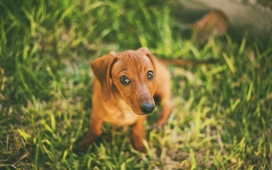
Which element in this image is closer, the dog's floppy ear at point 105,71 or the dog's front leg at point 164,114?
the dog's floppy ear at point 105,71

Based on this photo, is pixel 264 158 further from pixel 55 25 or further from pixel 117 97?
pixel 55 25

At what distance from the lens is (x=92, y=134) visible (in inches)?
97.7

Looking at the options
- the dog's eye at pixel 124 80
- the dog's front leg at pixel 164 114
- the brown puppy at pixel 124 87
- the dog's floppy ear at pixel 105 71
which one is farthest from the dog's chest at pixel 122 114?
the dog's front leg at pixel 164 114

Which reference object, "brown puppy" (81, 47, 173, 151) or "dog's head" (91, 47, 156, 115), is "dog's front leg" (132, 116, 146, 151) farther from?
"dog's head" (91, 47, 156, 115)

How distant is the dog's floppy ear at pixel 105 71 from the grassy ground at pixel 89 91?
2.00 feet

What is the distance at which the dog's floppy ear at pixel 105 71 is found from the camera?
1976 mm

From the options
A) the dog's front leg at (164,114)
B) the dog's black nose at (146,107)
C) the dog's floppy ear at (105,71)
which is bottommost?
the dog's front leg at (164,114)

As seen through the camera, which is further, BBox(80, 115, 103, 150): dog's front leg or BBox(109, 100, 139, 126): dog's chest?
BBox(80, 115, 103, 150): dog's front leg

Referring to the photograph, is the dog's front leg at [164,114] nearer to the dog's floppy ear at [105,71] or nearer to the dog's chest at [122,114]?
the dog's chest at [122,114]

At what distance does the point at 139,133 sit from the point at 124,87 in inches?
25.7

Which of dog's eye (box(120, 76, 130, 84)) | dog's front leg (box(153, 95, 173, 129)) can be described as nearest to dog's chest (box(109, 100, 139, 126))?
dog's eye (box(120, 76, 130, 84))

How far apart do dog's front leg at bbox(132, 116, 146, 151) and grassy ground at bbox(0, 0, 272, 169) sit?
6 centimetres

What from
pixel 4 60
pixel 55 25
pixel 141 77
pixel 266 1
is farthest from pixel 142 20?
pixel 141 77

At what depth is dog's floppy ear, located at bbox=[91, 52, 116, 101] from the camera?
1.98 meters
